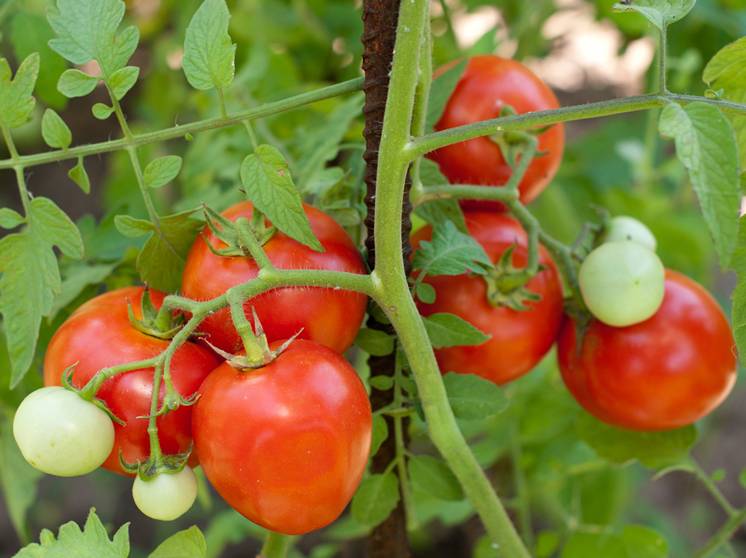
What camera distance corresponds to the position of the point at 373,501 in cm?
55

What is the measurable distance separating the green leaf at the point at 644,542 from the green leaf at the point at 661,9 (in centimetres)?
55

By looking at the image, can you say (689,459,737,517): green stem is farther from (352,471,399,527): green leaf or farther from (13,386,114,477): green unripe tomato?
(13,386,114,477): green unripe tomato

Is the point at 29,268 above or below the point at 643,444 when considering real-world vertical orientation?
above

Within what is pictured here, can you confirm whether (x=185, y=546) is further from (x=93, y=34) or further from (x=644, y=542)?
(x=644, y=542)

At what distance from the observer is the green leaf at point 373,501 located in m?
0.55

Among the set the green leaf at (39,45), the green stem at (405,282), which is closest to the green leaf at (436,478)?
the green stem at (405,282)

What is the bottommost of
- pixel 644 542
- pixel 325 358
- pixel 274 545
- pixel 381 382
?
pixel 644 542

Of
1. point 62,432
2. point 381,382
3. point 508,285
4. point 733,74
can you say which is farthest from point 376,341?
point 733,74

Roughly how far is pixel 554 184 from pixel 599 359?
0.68m

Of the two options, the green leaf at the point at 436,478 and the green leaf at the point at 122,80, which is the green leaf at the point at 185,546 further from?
the green leaf at the point at 122,80

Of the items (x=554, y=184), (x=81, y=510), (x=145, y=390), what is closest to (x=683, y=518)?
(x=554, y=184)

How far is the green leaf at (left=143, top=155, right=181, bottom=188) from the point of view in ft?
1.52

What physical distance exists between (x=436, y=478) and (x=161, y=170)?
351 millimetres

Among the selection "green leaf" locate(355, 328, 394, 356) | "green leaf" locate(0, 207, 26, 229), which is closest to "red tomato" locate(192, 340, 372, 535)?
"green leaf" locate(355, 328, 394, 356)
